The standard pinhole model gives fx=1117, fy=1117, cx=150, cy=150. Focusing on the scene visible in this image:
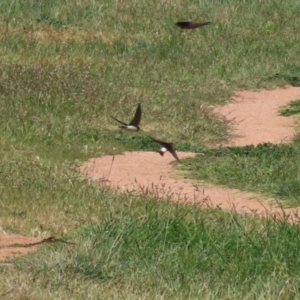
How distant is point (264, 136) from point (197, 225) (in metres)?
4.89

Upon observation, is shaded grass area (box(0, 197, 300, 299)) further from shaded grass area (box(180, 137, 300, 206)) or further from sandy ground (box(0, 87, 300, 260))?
shaded grass area (box(180, 137, 300, 206))

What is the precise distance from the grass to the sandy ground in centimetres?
23

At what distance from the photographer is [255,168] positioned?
A: 373 inches

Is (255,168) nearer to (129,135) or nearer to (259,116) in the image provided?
(129,135)

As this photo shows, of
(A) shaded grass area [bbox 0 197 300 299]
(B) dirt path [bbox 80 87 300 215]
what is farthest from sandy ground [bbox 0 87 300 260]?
(A) shaded grass area [bbox 0 197 300 299]

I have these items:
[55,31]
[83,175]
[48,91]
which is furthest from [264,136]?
[55,31]

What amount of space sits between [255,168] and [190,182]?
62 cm

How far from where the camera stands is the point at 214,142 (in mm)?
11328

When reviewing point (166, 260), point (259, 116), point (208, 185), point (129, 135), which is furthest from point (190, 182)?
point (259, 116)

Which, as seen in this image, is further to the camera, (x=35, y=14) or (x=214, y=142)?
(x=35, y=14)

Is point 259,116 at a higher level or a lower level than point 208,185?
lower

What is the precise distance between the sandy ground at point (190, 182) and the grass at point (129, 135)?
234 mm

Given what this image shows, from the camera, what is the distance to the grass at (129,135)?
5766 millimetres

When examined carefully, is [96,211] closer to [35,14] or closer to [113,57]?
[113,57]
